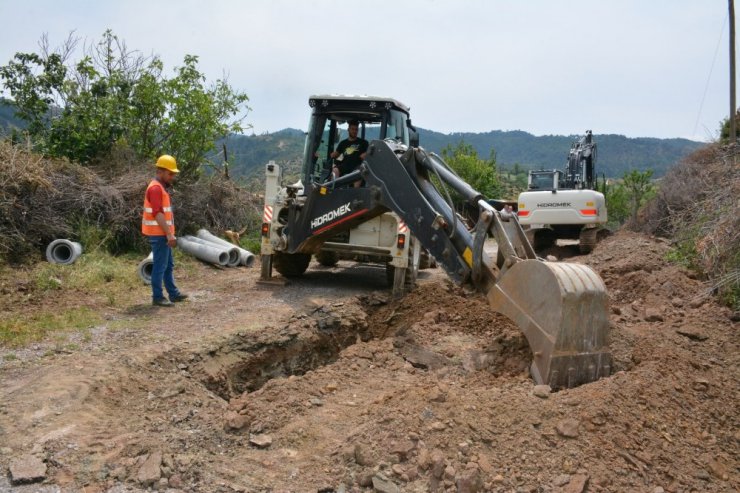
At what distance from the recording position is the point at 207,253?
10.6m

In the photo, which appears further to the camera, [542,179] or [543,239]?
[542,179]

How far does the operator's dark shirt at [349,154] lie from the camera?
8430mm

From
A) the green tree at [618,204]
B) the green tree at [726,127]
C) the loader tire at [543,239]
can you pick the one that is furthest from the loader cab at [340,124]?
the green tree at [618,204]

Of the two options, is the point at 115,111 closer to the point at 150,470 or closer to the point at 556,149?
the point at 150,470

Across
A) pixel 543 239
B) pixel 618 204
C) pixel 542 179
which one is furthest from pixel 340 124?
pixel 618 204

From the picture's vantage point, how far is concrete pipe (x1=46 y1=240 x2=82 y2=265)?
29.9 feet

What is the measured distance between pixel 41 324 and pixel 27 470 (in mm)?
2996

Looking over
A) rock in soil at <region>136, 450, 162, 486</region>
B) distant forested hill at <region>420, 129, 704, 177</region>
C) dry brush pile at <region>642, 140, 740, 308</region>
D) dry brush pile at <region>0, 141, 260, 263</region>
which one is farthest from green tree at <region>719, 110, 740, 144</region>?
distant forested hill at <region>420, 129, 704, 177</region>

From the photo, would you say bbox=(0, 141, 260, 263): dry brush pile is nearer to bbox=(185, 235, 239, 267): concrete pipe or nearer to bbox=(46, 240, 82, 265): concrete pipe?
bbox=(46, 240, 82, 265): concrete pipe

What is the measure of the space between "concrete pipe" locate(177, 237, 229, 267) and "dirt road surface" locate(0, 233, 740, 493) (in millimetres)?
3951

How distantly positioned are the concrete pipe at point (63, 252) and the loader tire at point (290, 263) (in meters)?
2.92

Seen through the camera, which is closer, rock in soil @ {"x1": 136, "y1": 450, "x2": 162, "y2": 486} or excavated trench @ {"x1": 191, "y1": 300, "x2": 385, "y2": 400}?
rock in soil @ {"x1": 136, "y1": 450, "x2": 162, "y2": 486}

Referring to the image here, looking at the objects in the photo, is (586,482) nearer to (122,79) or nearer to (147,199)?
(147,199)

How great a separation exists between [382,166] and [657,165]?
94.7 metres
